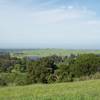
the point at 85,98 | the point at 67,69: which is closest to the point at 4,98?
the point at 85,98

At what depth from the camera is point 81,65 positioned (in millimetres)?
36375

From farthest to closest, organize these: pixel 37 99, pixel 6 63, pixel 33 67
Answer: pixel 6 63 → pixel 33 67 → pixel 37 99

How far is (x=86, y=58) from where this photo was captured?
122 feet

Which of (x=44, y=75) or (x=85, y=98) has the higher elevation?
(x=85, y=98)

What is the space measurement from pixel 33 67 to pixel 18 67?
2179cm

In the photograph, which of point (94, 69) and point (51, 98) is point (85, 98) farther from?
point (94, 69)

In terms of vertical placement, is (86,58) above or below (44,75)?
above

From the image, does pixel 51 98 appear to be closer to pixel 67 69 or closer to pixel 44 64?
pixel 67 69

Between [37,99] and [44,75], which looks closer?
[37,99]

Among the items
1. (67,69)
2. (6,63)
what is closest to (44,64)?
(67,69)

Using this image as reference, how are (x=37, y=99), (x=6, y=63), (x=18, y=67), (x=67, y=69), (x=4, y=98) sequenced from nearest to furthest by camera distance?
1. (x=37, y=99)
2. (x=4, y=98)
3. (x=67, y=69)
4. (x=18, y=67)
5. (x=6, y=63)

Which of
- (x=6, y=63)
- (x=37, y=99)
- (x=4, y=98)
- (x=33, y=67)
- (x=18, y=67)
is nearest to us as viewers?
(x=37, y=99)

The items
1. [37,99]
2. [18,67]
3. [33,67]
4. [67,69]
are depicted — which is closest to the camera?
[37,99]

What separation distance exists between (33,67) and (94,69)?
27.9 ft
